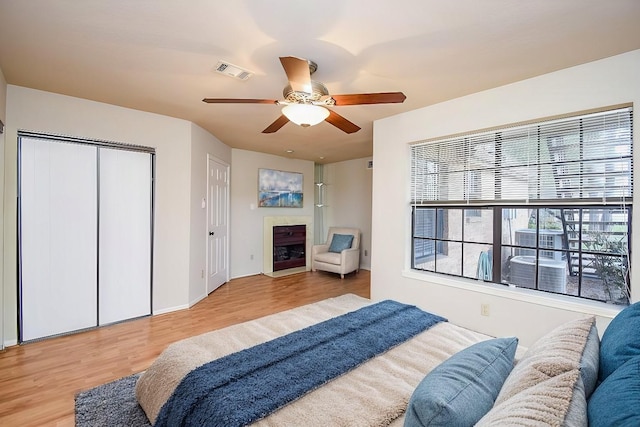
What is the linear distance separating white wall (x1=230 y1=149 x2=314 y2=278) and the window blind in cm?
322

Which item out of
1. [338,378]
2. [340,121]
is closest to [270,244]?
[340,121]

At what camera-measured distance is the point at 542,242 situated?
8.46 ft

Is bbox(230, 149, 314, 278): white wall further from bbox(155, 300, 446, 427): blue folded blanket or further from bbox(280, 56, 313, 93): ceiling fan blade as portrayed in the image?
bbox(155, 300, 446, 427): blue folded blanket

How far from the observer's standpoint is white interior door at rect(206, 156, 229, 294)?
14.3 feet

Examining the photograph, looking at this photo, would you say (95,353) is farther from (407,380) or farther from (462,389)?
(462,389)

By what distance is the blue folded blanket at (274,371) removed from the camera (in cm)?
112

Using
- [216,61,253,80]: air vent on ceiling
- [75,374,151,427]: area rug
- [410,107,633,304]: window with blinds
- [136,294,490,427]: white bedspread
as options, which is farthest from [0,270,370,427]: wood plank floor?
[216,61,253,80]: air vent on ceiling

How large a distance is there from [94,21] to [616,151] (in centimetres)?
370

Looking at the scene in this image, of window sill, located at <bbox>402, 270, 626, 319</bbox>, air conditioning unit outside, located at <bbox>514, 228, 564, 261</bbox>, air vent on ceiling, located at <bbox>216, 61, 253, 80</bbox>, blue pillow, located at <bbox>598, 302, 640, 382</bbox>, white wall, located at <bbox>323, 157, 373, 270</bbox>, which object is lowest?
window sill, located at <bbox>402, 270, 626, 319</bbox>

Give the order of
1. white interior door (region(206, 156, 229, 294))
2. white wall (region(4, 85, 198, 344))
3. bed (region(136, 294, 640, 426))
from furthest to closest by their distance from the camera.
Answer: white interior door (region(206, 156, 229, 294))
white wall (region(4, 85, 198, 344))
bed (region(136, 294, 640, 426))

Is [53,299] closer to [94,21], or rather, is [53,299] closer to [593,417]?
[94,21]

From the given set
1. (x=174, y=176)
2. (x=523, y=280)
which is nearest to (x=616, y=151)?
(x=523, y=280)

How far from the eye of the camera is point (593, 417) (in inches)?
25.5

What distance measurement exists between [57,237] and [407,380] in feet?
11.4
